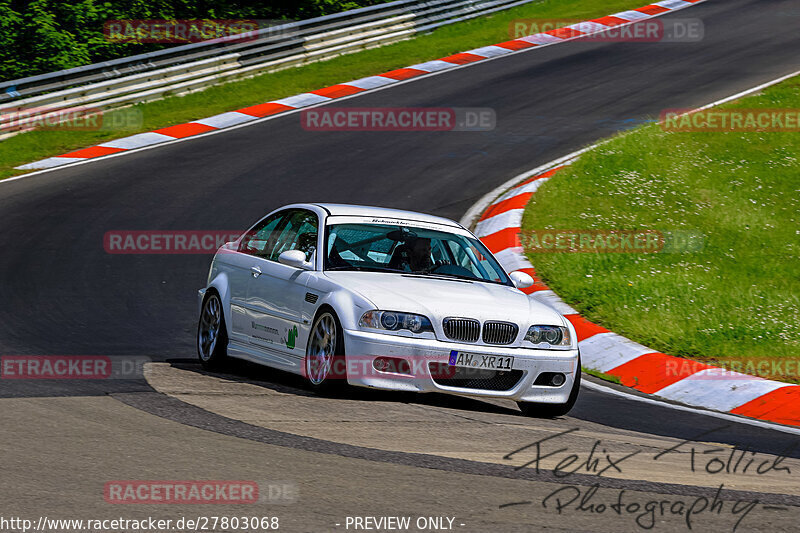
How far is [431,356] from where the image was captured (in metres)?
7.85

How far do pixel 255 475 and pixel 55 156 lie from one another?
1472 centimetres

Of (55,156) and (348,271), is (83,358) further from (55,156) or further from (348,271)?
(55,156)

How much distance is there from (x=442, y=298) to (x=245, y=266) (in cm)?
220

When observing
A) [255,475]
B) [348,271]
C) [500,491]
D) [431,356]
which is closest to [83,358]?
[348,271]

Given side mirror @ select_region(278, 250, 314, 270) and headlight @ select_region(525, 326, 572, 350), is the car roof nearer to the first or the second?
side mirror @ select_region(278, 250, 314, 270)

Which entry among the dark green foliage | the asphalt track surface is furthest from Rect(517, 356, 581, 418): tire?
the dark green foliage

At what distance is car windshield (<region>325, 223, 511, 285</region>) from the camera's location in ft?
29.5

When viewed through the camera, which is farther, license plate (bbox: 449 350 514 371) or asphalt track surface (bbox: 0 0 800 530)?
asphalt track surface (bbox: 0 0 800 530)

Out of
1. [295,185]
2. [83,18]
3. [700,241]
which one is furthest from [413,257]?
[83,18]

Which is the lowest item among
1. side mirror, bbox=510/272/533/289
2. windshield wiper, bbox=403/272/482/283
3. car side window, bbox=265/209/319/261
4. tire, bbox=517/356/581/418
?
tire, bbox=517/356/581/418

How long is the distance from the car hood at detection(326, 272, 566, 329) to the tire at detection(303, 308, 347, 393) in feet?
1.01

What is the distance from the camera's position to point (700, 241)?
13867mm

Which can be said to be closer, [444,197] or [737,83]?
[444,197]

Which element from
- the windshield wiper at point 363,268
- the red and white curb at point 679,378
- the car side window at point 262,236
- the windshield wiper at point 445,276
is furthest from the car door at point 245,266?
the red and white curb at point 679,378
